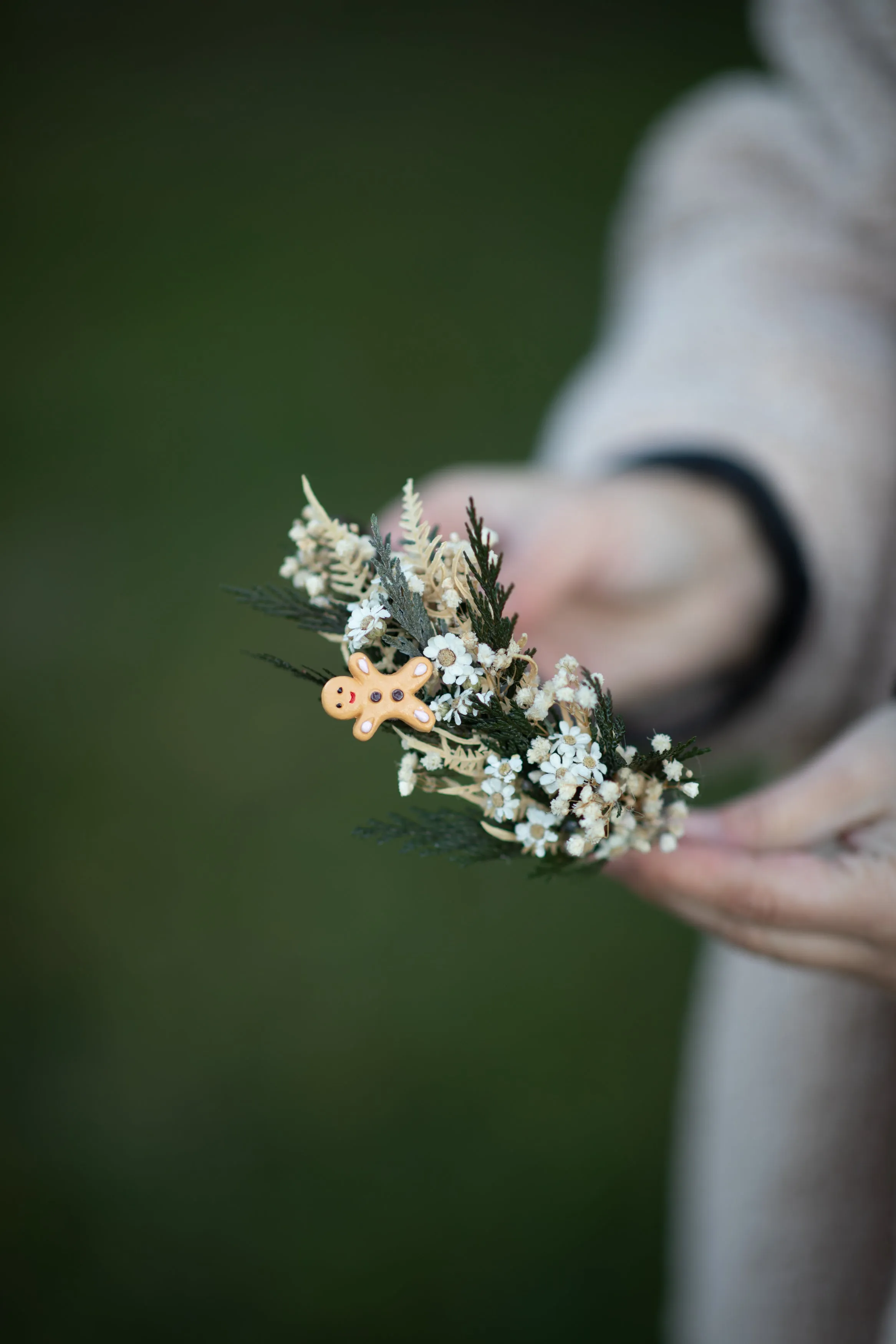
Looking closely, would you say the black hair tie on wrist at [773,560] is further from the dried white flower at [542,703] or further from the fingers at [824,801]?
the dried white flower at [542,703]

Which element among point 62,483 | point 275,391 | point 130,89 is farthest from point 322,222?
point 62,483

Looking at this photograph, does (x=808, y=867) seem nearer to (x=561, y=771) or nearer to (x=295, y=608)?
(x=561, y=771)

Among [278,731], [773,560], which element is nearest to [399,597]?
[773,560]

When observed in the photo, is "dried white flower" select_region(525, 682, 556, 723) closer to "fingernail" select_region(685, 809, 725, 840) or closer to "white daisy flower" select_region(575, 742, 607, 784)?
"white daisy flower" select_region(575, 742, 607, 784)

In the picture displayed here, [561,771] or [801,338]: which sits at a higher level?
[801,338]

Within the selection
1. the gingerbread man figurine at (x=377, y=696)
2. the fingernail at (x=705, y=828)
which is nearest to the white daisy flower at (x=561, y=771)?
the gingerbread man figurine at (x=377, y=696)

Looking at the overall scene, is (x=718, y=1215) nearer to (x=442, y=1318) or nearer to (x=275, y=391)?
(x=442, y=1318)
